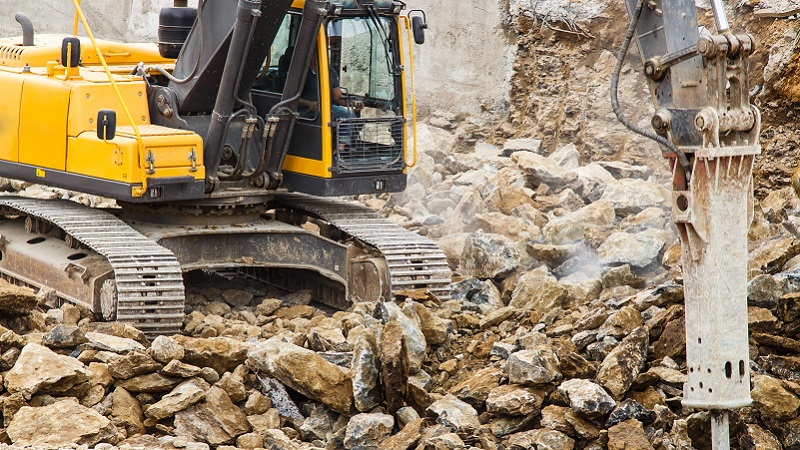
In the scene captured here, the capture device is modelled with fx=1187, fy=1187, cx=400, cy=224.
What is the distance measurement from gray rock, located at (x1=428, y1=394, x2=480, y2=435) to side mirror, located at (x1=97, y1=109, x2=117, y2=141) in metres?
3.31

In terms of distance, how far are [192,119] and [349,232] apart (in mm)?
1399

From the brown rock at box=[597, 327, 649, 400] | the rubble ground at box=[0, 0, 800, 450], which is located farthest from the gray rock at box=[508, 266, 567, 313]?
the brown rock at box=[597, 327, 649, 400]

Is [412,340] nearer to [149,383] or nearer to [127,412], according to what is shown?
[149,383]

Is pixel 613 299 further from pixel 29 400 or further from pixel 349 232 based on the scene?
pixel 29 400

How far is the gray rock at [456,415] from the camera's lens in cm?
567

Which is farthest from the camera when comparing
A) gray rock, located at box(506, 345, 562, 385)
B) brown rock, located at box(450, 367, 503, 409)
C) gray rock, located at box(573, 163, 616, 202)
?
gray rock, located at box(573, 163, 616, 202)

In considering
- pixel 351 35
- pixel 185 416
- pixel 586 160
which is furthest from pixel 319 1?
pixel 586 160

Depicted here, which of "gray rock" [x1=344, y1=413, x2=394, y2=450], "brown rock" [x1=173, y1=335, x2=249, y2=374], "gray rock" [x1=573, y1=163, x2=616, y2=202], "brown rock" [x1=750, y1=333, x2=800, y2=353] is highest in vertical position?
"gray rock" [x1=573, y1=163, x2=616, y2=202]

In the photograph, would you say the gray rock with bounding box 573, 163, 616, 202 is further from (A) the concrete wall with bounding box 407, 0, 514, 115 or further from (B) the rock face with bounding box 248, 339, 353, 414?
(B) the rock face with bounding box 248, 339, 353, 414

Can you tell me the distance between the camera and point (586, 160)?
13.3 meters

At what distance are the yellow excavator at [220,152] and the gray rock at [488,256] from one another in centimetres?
61

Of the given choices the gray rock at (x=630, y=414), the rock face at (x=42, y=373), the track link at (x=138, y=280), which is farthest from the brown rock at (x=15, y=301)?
the gray rock at (x=630, y=414)

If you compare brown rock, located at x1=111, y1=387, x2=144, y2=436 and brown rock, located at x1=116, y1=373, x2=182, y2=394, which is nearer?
brown rock, located at x1=111, y1=387, x2=144, y2=436

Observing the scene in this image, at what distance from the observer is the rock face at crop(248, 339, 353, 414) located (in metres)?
6.06
